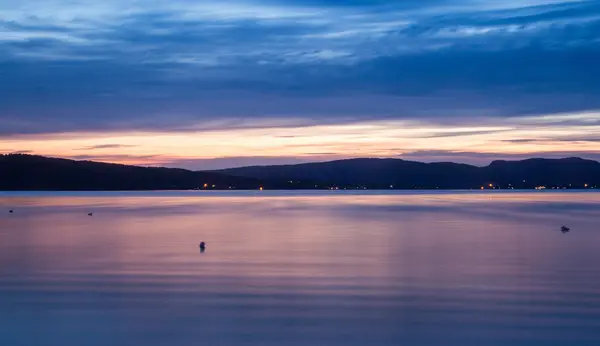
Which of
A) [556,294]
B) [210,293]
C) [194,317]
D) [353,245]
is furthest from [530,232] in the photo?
[194,317]

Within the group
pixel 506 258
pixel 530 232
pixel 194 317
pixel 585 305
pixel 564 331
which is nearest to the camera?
pixel 564 331

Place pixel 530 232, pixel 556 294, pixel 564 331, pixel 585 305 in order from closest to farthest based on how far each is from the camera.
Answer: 1. pixel 564 331
2. pixel 585 305
3. pixel 556 294
4. pixel 530 232

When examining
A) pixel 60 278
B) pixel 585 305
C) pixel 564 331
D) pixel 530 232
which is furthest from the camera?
pixel 530 232

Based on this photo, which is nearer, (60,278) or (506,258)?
(60,278)

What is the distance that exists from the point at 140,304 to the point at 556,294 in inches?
285

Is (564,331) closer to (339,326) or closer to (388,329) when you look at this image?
(388,329)

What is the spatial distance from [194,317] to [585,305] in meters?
6.27

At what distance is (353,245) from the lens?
23.1 m

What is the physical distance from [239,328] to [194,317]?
1.04 metres

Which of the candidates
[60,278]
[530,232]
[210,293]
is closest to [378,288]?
[210,293]

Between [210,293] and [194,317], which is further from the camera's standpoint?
[210,293]

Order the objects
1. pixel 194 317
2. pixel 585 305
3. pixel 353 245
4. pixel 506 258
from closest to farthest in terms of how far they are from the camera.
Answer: pixel 194 317, pixel 585 305, pixel 506 258, pixel 353 245

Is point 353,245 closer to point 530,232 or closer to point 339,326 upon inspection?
point 530,232

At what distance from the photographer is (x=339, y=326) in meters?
10.8
